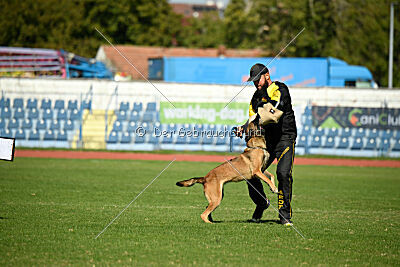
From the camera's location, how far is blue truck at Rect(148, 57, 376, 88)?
112ft

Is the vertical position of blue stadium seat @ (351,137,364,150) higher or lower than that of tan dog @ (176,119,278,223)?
lower

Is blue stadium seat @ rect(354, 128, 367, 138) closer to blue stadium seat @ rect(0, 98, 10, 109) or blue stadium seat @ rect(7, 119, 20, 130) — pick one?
blue stadium seat @ rect(7, 119, 20, 130)

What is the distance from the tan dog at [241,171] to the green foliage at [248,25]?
1454 inches

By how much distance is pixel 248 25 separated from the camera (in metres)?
62.2

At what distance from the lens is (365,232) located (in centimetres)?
857

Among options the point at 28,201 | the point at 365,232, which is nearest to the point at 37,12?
the point at 28,201

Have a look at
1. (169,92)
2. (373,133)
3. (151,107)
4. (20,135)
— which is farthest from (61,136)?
(373,133)

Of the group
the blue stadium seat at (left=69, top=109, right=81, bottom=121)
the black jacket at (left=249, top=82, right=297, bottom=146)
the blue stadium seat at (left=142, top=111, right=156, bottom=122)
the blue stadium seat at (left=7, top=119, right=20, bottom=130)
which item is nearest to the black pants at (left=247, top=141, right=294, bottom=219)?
the black jacket at (left=249, top=82, right=297, bottom=146)

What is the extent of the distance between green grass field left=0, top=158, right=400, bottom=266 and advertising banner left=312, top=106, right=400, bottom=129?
444 inches

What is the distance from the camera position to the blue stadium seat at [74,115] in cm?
2678

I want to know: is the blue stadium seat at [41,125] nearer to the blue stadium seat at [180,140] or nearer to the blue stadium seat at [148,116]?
the blue stadium seat at [148,116]

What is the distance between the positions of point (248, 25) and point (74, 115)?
1532 inches

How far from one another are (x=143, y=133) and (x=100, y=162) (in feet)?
15.0

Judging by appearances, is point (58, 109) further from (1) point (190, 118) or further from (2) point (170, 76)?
(2) point (170, 76)
